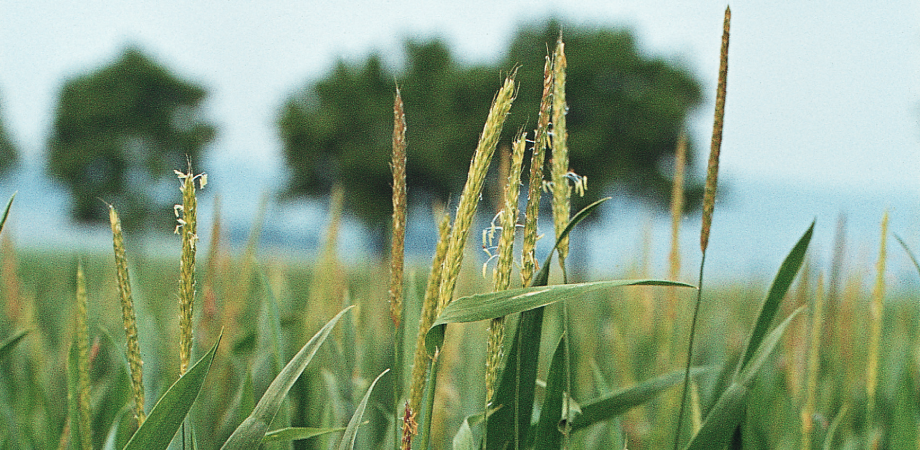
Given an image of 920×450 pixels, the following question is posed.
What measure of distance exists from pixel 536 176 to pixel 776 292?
0.29 metres

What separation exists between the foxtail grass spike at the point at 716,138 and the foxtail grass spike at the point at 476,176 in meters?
0.17

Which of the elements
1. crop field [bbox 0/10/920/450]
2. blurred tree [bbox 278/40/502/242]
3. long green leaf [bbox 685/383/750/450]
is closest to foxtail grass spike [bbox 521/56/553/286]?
crop field [bbox 0/10/920/450]

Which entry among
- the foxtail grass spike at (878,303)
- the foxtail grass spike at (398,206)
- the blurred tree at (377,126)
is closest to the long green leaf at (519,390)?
the foxtail grass spike at (398,206)

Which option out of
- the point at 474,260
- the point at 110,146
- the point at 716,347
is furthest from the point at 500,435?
the point at 110,146

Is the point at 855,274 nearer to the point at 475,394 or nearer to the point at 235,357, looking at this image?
the point at 475,394

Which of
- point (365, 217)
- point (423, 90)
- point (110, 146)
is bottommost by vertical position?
point (365, 217)

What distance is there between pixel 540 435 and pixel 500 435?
0.03 meters

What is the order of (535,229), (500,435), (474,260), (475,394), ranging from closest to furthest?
(535,229) → (500,435) → (475,394) → (474,260)

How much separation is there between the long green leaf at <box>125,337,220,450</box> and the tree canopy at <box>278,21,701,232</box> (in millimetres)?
17418

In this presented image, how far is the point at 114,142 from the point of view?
78.7ft

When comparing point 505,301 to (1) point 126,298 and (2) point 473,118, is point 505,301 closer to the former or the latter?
(1) point 126,298

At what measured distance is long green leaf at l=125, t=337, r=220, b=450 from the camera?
437 millimetres

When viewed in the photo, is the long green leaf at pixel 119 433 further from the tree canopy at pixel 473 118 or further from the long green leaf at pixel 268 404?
the tree canopy at pixel 473 118

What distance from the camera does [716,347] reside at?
5.88ft
